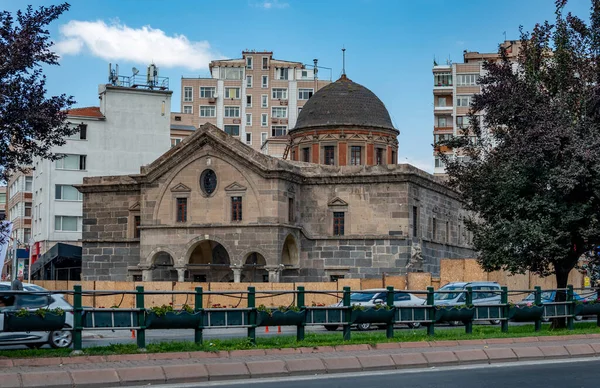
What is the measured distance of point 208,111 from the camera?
118 m

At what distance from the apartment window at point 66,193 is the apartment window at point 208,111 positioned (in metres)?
45.9

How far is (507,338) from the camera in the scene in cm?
2284

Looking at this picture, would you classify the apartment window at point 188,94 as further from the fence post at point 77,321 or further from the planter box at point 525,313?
the fence post at point 77,321

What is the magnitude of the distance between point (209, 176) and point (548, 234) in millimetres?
28817

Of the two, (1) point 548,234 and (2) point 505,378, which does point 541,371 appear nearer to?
(2) point 505,378

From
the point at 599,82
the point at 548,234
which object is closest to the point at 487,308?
the point at 548,234

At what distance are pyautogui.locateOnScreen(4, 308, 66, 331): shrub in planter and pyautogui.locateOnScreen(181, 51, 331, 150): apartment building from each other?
3895 inches

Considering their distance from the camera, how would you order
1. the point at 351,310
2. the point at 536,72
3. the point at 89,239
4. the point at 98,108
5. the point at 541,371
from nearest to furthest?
the point at 541,371, the point at 351,310, the point at 536,72, the point at 89,239, the point at 98,108

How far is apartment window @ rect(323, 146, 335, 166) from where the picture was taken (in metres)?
59.9

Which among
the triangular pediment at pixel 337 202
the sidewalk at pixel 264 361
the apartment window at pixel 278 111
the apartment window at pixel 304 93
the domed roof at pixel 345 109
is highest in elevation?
the apartment window at pixel 304 93

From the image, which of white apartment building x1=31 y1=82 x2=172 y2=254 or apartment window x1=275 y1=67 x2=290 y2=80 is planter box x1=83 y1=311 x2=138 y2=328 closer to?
white apartment building x1=31 y1=82 x2=172 y2=254

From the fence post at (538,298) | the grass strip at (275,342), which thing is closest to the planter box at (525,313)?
the fence post at (538,298)

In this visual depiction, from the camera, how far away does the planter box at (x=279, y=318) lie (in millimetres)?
19984

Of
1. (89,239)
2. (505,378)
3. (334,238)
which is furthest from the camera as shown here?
(89,239)
